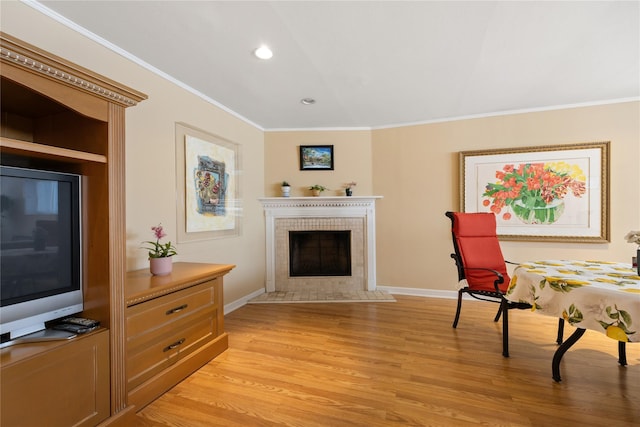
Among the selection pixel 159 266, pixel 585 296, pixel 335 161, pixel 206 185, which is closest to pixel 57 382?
pixel 159 266

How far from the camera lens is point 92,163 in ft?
4.92

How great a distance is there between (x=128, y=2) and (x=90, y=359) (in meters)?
2.00

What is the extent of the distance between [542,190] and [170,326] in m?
4.14

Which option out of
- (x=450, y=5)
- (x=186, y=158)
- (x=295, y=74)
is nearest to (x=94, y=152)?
(x=186, y=158)

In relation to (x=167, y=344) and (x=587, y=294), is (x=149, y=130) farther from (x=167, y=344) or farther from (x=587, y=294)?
(x=587, y=294)

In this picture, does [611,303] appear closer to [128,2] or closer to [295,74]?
[295,74]

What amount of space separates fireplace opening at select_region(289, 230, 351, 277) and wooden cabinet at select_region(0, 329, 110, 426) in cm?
289

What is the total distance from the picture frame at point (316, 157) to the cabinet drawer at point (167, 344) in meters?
2.51

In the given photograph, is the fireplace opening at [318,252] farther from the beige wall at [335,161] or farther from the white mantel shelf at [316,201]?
the beige wall at [335,161]

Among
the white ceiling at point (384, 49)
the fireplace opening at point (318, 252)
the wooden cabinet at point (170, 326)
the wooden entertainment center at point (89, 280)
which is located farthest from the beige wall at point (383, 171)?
the wooden entertainment center at point (89, 280)

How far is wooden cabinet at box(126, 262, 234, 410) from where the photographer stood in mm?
1658

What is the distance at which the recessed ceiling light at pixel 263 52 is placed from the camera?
86.4 inches

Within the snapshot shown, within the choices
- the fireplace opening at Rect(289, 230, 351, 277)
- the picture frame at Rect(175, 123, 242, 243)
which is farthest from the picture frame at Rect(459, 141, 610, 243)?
the picture frame at Rect(175, 123, 242, 243)

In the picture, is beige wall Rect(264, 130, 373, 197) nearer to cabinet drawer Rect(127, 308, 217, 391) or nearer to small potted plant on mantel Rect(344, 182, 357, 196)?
small potted plant on mantel Rect(344, 182, 357, 196)
